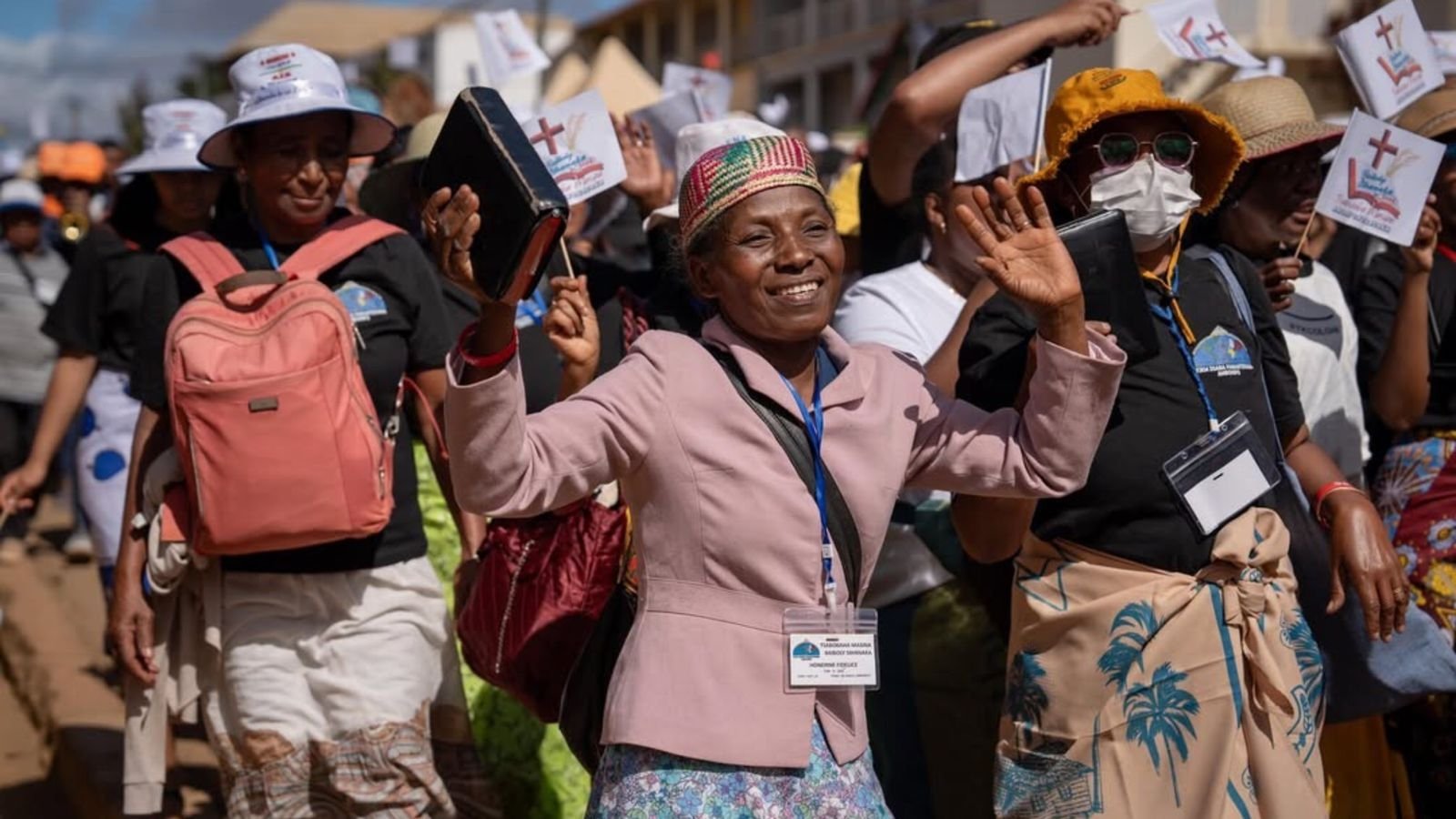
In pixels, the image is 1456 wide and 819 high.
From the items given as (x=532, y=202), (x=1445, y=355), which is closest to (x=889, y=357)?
(x=532, y=202)

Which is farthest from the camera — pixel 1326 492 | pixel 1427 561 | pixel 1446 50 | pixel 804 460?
pixel 1446 50

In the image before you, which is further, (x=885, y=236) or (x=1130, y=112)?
(x=885, y=236)

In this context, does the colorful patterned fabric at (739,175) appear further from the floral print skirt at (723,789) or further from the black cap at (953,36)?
the black cap at (953,36)

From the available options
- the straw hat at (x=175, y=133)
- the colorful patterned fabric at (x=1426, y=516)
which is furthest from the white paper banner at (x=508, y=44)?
the colorful patterned fabric at (x=1426, y=516)

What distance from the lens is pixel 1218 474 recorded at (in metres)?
3.37

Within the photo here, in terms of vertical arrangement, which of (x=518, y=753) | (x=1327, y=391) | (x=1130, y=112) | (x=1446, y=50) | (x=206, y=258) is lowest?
(x=518, y=753)

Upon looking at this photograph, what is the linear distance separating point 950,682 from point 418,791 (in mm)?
1403

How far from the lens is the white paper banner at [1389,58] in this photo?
4.91m

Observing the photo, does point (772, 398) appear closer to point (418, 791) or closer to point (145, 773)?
point (418, 791)

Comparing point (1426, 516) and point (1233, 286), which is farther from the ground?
point (1233, 286)

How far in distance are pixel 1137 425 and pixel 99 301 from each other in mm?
3766

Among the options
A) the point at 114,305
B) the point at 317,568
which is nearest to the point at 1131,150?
the point at 317,568

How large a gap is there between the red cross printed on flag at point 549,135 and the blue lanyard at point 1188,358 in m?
1.78

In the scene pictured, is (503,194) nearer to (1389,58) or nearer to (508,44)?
(1389,58)
